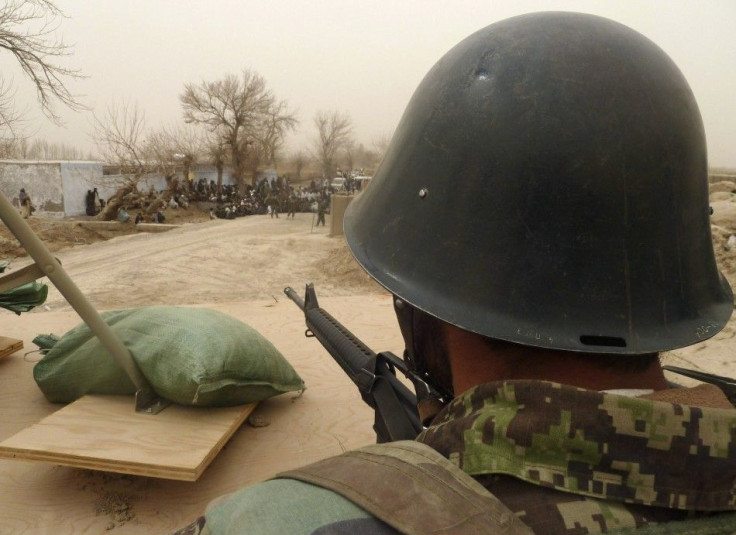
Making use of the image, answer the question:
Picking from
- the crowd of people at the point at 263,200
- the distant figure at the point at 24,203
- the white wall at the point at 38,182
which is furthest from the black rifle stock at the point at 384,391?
the white wall at the point at 38,182

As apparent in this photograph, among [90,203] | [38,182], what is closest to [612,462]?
[38,182]

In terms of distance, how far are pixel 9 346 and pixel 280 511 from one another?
10.3ft

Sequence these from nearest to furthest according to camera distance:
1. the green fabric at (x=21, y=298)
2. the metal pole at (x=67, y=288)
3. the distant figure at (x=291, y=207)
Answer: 1. the metal pole at (x=67, y=288)
2. the green fabric at (x=21, y=298)
3. the distant figure at (x=291, y=207)

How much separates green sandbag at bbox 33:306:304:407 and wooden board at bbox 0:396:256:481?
0.08 meters

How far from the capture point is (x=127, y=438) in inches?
81.5

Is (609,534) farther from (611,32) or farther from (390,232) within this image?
(611,32)

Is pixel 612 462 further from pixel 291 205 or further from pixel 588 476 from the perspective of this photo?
pixel 291 205

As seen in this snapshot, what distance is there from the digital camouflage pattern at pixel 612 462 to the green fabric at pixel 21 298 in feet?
10.6

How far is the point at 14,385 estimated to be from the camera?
9.30ft

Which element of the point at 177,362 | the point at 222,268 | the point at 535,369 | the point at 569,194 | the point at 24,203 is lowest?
the point at 222,268

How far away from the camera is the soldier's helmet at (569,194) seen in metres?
0.90

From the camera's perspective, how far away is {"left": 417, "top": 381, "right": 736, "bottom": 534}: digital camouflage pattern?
0.68 meters

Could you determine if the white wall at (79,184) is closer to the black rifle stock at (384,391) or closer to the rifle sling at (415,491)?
the black rifle stock at (384,391)

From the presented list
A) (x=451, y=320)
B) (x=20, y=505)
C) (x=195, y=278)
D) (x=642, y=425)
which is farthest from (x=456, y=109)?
(x=195, y=278)
